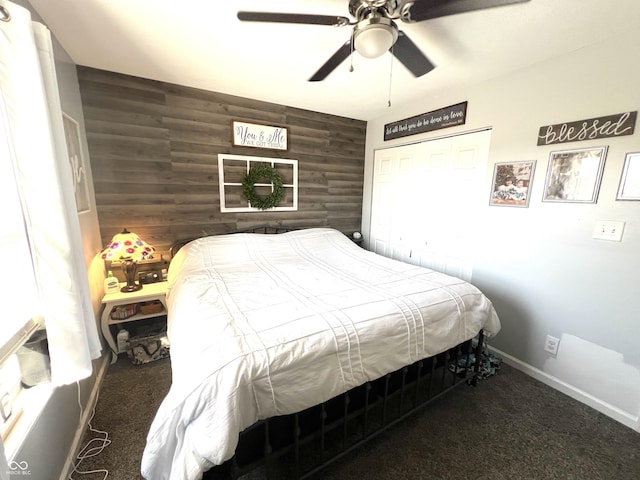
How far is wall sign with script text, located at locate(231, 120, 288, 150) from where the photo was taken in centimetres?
284

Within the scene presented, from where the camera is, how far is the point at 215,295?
1680mm

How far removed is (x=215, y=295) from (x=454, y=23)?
2.24m

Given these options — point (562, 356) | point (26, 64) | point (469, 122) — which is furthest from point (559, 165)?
point (26, 64)

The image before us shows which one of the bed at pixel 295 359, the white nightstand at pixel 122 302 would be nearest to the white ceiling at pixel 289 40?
the bed at pixel 295 359

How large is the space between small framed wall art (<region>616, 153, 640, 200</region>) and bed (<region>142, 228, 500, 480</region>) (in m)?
1.09

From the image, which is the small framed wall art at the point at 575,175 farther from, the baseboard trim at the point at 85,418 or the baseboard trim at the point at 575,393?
the baseboard trim at the point at 85,418

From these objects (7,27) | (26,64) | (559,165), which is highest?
(7,27)

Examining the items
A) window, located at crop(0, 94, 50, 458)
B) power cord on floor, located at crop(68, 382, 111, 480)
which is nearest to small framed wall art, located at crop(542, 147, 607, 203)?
window, located at crop(0, 94, 50, 458)

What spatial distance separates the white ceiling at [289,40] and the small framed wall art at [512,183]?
0.78 meters

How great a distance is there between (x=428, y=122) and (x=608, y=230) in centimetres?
179

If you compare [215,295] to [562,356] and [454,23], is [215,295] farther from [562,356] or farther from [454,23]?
[562,356]

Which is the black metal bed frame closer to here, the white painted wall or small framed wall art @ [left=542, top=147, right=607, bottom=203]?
the white painted wall

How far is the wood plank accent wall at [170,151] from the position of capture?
2340 mm

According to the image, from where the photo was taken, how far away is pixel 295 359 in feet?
3.73
